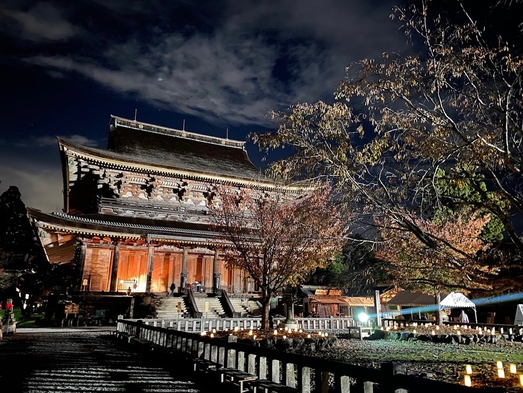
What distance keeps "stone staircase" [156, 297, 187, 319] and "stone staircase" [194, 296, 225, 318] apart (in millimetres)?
1079

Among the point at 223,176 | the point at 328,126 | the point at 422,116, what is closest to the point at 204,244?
the point at 223,176

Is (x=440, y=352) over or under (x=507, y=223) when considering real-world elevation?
under

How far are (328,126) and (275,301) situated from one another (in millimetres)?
21483

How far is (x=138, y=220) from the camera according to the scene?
Result: 26.9 metres

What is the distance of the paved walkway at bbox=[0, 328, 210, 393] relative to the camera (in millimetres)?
6891

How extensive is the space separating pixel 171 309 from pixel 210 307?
2.54 m

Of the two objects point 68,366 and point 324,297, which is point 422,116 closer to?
point 68,366

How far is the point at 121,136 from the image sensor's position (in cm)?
3394

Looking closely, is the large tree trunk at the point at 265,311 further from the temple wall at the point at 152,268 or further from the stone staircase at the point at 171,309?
the temple wall at the point at 152,268

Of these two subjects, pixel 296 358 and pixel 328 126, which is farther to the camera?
pixel 328 126

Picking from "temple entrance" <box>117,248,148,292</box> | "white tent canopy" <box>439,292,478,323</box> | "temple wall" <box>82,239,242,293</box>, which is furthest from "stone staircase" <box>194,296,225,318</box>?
"white tent canopy" <box>439,292,478,323</box>

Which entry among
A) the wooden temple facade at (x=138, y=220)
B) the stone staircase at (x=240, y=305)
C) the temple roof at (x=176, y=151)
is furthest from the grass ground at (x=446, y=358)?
the temple roof at (x=176, y=151)

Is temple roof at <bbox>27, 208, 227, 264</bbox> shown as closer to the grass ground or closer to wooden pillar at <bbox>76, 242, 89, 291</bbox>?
wooden pillar at <bbox>76, 242, 89, 291</bbox>

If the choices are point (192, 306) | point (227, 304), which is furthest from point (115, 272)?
point (227, 304)
